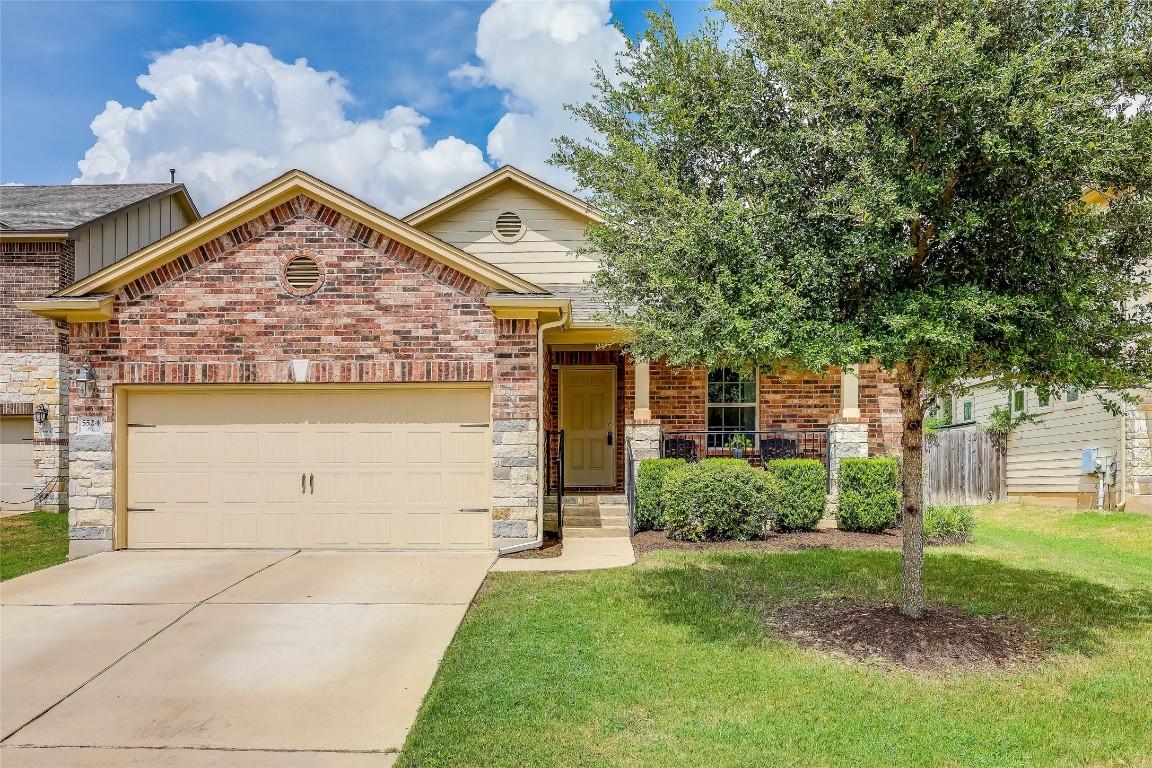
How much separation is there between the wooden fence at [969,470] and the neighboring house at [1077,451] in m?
0.42

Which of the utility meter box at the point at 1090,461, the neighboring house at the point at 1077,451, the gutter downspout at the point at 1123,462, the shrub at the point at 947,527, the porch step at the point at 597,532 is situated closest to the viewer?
the shrub at the point at 947,527

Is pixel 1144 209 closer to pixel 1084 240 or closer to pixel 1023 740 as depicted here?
pixel 1084 240

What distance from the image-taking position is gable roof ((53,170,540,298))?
9.16 m

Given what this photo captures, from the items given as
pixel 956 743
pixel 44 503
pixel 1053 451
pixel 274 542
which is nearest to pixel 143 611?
pixel 274 542

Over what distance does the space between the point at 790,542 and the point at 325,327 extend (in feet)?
21.4

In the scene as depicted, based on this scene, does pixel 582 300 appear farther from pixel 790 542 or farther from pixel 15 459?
pixel 15 459

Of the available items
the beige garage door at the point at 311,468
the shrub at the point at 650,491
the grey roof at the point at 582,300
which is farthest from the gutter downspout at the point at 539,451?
the shrub at the point at 650,491

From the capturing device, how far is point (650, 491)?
10.6 m

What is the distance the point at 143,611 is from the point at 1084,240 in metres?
8.26

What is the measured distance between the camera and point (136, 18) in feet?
35.7

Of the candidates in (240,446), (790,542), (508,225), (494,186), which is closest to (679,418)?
(790,542)

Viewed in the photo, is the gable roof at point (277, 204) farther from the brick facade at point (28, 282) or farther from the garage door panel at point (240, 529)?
the brick facade at point (28, 282)

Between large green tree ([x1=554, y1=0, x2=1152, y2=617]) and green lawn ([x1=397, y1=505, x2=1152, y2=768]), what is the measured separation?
137 cm

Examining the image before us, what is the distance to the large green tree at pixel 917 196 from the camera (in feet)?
16.7
